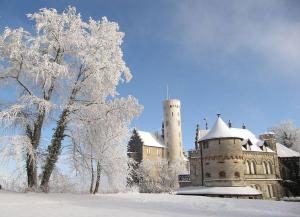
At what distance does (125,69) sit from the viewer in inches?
870

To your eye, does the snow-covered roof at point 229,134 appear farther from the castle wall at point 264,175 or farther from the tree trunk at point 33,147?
the tree trunk at point 33,147

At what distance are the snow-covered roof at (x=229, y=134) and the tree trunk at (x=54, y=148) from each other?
30532mm

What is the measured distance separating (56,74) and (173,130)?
65.8m

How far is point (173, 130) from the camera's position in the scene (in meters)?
83.9

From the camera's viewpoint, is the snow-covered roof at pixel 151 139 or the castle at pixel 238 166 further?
the snow-covered roof at pixel 151 139

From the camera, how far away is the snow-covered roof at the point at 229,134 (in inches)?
1874

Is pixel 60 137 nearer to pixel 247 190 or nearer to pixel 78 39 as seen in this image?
pixel 78 39

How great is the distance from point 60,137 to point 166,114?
216ft

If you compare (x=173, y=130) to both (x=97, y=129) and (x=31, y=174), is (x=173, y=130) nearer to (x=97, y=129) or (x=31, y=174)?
(x=97, y=129)

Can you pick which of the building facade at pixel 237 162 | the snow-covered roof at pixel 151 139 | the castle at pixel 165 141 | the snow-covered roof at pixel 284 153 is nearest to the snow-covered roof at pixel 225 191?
the building facade at pixel 237 162

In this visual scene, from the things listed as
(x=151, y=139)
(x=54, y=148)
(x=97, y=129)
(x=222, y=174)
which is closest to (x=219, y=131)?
(x=222, y=174)

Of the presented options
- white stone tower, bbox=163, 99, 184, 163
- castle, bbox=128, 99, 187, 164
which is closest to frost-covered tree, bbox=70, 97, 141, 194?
castle, bbox=128, 99, 187, 164

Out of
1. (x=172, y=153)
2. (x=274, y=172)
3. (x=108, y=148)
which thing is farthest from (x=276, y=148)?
(x=108, y=148)

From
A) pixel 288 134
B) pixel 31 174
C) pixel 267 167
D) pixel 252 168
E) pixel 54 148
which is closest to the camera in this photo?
pixel 31 174
